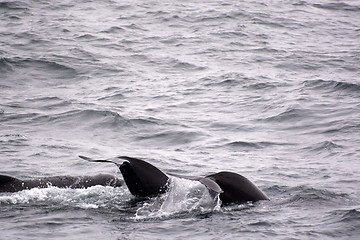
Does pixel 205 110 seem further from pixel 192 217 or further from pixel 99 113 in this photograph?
pixel 192 217

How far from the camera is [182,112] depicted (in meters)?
16.9

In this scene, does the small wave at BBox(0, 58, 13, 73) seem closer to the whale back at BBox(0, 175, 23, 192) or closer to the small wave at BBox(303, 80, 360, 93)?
the small wave at BBox(303, 80, 360, 93)

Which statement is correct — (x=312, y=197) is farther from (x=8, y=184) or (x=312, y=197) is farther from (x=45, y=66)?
(x=45, y=66)

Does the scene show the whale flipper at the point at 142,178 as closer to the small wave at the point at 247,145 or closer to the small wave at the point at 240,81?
the small wave at the point at 247,145

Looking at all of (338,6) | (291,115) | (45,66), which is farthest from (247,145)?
(338,6)

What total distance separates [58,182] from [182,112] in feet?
22.3

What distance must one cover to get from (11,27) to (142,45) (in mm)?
4928

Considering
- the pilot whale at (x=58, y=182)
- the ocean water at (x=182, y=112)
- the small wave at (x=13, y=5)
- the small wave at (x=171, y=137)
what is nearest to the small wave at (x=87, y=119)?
the ocean water at (x=182, y=112)

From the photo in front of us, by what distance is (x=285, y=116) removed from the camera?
53.1ft

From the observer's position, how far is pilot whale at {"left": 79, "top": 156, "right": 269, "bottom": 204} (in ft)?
31.5

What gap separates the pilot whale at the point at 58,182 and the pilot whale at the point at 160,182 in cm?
86

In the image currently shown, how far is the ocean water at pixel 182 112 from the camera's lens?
9273 millimetres

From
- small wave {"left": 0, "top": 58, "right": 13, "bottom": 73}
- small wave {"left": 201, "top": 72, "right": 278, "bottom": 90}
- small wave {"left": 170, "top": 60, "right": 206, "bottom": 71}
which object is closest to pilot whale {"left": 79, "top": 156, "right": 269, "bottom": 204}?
small wave {"left": 201, "top": 72, "right": 278, "bottom": 90}

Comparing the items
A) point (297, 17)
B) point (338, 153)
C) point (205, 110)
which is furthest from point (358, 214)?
point (297, 17)
